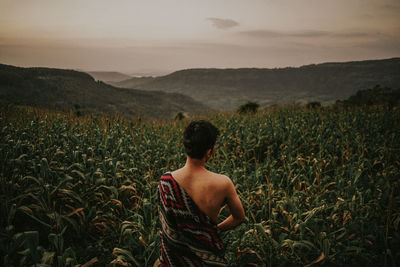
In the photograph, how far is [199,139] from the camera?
5.74 ft

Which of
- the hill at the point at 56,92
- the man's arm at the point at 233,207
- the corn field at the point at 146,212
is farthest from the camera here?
the hill at the point at 56,92

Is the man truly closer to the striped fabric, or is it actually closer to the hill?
the striped fabric

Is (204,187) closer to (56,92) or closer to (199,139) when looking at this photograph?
(199,139)

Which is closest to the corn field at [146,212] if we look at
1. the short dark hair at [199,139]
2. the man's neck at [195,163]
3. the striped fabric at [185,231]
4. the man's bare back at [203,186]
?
the striped fabric at [185,231]

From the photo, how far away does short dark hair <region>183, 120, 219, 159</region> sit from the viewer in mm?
1756

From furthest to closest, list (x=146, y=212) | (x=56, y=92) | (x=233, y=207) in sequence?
(x=56, y=92) < (x=146, y=212) < (x=233, y=207)

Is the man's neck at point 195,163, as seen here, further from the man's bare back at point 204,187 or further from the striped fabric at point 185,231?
the striped fabric at point 185,231

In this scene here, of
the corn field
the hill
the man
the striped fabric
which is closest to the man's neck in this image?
the man

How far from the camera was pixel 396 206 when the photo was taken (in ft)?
12.3

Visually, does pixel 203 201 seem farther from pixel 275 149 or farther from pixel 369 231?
pixel 275 149

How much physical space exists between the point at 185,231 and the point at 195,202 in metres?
0.28

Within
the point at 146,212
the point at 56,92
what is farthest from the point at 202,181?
the point at 56,92

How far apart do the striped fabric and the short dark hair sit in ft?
1.12

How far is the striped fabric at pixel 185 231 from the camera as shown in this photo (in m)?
1.85
